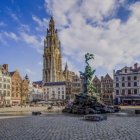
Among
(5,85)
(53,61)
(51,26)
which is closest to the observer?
(5,85)

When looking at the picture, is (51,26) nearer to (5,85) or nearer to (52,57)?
(52,57)

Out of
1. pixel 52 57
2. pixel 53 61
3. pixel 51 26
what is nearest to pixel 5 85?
pixel 53 61

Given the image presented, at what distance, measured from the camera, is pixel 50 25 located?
188 metres

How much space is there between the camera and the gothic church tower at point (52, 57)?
167 metres

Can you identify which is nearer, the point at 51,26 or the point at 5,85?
the point at 5,85

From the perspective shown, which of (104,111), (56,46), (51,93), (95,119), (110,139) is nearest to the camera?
(110,139)

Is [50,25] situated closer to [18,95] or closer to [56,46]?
[56,46]

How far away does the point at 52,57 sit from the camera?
173 m

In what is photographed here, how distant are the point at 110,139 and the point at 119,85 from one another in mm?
86567

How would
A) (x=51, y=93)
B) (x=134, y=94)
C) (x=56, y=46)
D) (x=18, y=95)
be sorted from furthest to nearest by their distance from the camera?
(x=56, y=46) < (x=51, y=93) < (x=18, y=95) < (x=134, y=94)

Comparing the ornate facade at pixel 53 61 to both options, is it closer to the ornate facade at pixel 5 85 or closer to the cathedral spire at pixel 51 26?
the cathedral spire at pixel 51 26

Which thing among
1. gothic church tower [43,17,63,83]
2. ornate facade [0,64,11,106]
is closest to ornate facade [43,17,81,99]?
gothic church tower [43,17,63,83]

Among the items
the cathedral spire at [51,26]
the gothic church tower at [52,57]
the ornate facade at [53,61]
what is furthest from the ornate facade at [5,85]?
the cathedral spire at [51,26]

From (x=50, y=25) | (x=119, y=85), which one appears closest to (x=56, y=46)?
(x=50, y=25)
